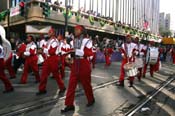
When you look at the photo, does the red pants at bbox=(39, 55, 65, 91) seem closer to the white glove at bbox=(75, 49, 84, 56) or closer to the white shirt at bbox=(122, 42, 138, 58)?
the white glove at bbox=(75, 49, 84, 56)

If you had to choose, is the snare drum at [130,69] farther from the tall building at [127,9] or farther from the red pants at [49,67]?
the tall building at [127,9]

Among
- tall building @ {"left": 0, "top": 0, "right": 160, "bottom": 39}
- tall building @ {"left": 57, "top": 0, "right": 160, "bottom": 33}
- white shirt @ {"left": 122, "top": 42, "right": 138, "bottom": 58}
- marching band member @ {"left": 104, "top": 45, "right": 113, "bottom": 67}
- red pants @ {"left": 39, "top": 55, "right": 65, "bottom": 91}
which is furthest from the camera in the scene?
tall building @ {"left": 57, "top": 0, "right": 160, "bottom": 33}

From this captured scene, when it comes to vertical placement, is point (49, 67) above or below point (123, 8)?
below

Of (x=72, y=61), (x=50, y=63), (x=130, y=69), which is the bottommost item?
(x=130, y=69)

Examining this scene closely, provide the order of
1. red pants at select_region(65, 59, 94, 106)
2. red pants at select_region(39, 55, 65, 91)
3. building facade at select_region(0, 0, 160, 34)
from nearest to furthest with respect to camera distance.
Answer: red pants at select_region(65, 59, 94, 106), red pants at select_region(39, 55, 65, 91), building facade at select_region(0, 0, 160, 34)

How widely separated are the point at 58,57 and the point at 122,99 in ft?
6.69

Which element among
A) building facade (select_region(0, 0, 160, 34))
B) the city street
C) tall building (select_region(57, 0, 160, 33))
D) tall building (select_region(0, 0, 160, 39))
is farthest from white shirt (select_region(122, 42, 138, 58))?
tall building (select_region(57, 0, 160, 33))

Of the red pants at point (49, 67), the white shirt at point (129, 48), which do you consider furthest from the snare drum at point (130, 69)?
the red pants at point (49, 67)

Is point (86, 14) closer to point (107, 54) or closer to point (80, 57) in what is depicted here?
point (107, 54)

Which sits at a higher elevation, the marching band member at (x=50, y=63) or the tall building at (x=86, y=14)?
the tall building at (x=86, y=14)

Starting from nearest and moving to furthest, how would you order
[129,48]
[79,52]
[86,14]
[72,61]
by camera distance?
[79,52] → [72,61] → [129,48] → [86,14]

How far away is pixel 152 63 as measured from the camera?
735 inches

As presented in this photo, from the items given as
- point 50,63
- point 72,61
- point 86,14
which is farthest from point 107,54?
point 72,61

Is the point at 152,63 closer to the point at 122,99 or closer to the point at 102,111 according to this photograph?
the point at 122,99
